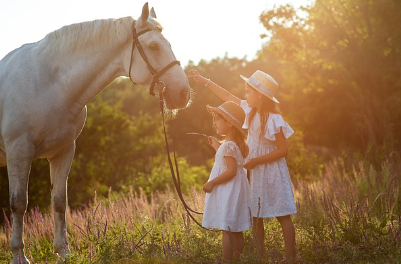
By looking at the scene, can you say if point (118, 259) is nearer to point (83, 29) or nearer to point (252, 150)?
point (252, 150)

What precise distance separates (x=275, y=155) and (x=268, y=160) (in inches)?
3.3

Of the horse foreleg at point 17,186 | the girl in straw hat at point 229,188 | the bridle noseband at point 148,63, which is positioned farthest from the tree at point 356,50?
the horse foreleg at point 17,186

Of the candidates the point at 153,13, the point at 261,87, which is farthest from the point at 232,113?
the point at 153,13

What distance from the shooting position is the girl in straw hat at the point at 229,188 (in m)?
4.41

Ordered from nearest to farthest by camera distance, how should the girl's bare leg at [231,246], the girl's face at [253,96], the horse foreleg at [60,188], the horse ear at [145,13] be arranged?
the girl's bare leg at [231,246]
the horse ear at [145,13]
the girl's face at [253,96]
the horse foreleg at [60,188]

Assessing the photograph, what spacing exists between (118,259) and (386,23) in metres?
11.1

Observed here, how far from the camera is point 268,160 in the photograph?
175 inches

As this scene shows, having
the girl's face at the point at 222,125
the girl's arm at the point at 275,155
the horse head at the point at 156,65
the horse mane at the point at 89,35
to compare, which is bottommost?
the girl's arm at the point at 275,155

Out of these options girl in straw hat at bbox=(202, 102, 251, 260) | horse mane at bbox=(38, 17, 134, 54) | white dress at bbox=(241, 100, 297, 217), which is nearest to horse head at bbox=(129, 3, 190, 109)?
horse mane at bbox=(38, 17, 134, 54)

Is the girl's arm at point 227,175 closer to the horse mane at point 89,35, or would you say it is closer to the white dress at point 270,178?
the white dress at point 270,178

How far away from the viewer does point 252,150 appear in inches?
185

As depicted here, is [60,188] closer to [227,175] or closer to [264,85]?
[227,175]

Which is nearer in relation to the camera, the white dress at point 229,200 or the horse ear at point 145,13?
the white dress at point 229,200

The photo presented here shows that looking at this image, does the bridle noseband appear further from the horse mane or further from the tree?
the tree
